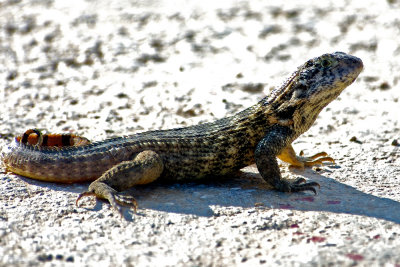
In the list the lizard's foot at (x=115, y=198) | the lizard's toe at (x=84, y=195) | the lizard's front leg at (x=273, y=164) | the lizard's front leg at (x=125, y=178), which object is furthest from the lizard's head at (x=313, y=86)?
the lizard's toe at (x=84, y=195)

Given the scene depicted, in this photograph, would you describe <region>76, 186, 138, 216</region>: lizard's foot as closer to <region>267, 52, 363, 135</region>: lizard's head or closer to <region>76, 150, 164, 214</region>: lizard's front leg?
<region>76, 150, 164, 214</region>: lizard's front leg

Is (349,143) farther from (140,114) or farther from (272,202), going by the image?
(140,114)

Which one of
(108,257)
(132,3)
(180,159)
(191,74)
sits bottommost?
(108,257)

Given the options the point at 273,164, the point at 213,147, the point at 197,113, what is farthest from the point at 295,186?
the point at 197,113

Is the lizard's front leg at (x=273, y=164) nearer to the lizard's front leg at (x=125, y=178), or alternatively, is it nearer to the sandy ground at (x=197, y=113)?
the sandy ground at (x=197, y=113)

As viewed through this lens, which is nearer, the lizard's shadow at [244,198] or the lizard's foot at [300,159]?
the lizard's shadow at [244,198]

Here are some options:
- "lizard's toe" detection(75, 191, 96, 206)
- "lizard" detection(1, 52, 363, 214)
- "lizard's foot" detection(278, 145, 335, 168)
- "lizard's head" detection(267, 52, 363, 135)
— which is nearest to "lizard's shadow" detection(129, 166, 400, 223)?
"lizard" detection(1, 52, 363, 214)

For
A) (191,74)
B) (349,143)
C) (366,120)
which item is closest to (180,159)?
(349,143)
